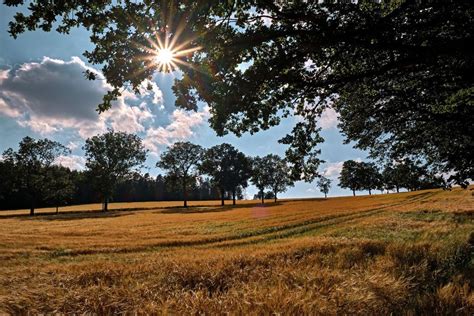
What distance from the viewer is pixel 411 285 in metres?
6.56

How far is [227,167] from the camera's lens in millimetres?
94375

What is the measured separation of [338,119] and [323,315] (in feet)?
46.7

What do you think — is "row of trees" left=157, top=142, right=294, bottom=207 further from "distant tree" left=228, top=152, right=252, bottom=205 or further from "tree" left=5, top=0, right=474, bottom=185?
"tree" left=5, top=0, right=474, bottom=185

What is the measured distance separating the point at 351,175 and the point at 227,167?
72.2 metres

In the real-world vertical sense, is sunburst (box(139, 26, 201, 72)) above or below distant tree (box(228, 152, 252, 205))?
below

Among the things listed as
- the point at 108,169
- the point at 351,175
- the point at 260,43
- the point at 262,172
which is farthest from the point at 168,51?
the point at 351,175

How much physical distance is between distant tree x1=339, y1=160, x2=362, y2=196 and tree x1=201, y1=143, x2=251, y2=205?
65.5m

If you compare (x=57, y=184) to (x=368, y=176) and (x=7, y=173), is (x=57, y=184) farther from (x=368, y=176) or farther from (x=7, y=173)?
(x=368, y=176)

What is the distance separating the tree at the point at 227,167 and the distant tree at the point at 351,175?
65491 millimetres

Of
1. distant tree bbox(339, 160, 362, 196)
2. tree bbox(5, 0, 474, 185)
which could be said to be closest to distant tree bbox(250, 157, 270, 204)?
distant tree bbox(339, 160, 362, 196)

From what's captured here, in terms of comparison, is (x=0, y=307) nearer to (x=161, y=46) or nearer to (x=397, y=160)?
(x=161, y=46)

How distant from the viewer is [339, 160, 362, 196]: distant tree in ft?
472

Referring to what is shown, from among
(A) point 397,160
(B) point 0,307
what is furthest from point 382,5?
(A) point 397,160

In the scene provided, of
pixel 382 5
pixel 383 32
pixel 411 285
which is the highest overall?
pixel 382 5
